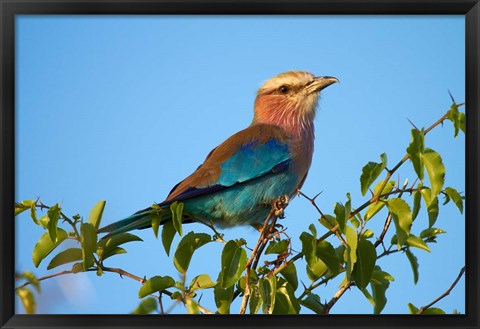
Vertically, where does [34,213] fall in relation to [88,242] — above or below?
above

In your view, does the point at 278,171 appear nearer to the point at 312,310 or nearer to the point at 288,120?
the point at 288,120

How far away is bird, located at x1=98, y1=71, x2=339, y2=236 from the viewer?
421 cm

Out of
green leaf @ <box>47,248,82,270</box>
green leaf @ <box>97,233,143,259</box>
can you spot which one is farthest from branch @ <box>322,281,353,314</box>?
green leaf @ <box>47,248,82,270</box>

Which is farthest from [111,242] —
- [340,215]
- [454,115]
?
[454,115]

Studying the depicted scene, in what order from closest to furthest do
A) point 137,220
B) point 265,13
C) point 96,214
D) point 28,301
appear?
1. point 28,301
2. point 265,13
3. point 96,214
4. point 137,220

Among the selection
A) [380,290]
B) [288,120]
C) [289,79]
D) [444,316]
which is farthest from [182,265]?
[289,79]

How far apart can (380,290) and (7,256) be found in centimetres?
160

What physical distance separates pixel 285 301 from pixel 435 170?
2.69 feet

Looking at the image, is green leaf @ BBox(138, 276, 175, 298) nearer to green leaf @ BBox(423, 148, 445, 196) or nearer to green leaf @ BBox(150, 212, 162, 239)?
green leaf @ BBox(150, 212, 162, 239)

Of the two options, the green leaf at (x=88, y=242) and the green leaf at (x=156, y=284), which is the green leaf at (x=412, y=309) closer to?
the green leaf at (x=156, y=284)

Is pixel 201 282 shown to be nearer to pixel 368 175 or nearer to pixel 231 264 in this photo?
pixel 231 264

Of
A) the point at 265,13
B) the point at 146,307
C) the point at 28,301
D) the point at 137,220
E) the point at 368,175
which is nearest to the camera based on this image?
the point at 28,301

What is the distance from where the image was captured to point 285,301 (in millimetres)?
2861

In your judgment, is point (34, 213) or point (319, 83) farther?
point (319, 83)
